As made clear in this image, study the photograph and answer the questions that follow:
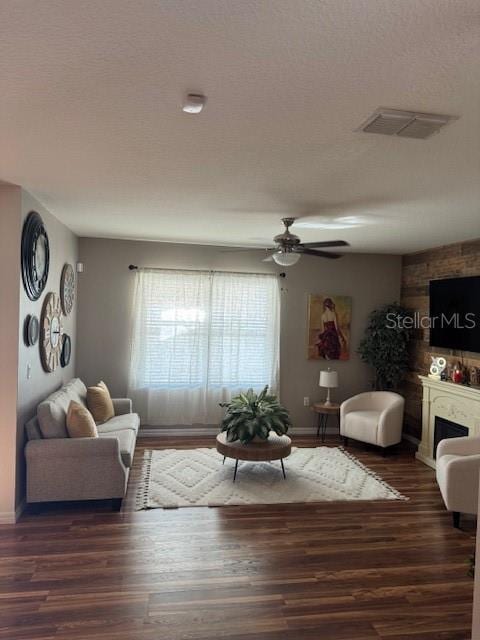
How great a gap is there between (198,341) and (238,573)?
3.47 metres

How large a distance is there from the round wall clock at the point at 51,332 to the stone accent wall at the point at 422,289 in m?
4.52

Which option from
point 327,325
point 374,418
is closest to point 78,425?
point 374,418

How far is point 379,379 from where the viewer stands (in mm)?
6141

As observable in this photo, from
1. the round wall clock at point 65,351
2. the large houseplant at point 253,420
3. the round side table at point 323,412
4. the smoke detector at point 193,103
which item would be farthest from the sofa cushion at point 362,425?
the smoke detector at point 193,103

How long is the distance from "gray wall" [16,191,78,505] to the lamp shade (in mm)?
3304

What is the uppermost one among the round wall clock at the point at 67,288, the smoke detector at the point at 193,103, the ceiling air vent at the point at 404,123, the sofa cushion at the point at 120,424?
the ceiling air vent at the point at 404,123

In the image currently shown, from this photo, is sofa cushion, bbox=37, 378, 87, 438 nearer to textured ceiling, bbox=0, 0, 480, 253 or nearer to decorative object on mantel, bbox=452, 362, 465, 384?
textured ceiling, bbox=0, 0, 480, 253

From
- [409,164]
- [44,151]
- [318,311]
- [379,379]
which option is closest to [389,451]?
[379,379]

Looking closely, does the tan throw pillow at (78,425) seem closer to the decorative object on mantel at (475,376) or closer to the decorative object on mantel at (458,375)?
the decorative object on mantel at (458,375)

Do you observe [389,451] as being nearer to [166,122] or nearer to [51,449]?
[51,449]

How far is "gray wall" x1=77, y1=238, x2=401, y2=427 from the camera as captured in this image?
19.0 ft

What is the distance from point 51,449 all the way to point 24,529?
607mm

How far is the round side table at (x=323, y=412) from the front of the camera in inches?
229

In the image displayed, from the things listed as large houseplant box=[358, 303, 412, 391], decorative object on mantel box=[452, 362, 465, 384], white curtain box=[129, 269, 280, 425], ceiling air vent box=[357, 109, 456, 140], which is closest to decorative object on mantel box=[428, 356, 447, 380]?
decorative object on mantel box=[452, 362, 465, 384]
